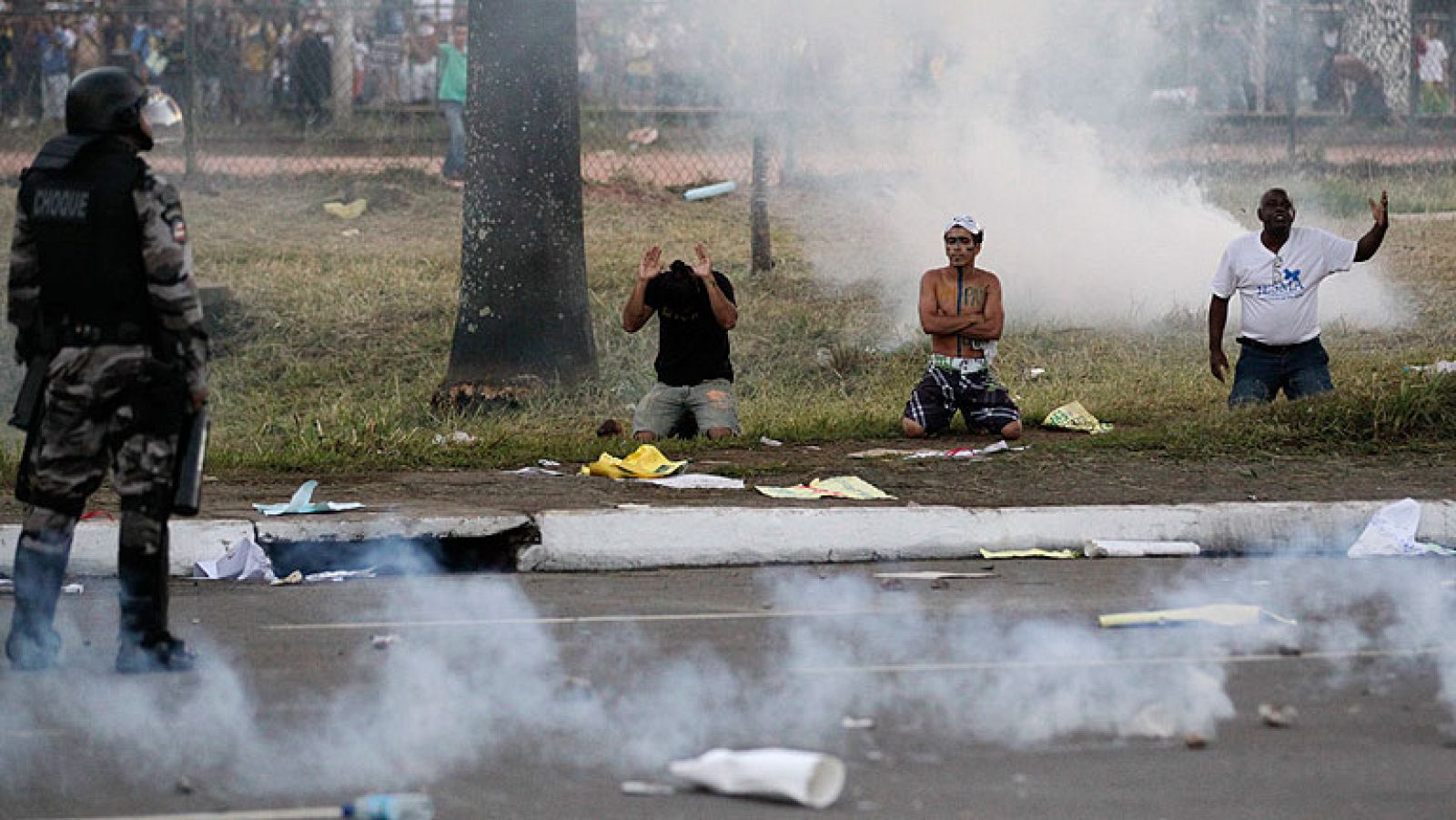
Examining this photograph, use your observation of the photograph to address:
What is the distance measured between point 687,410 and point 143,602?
4.49 metres

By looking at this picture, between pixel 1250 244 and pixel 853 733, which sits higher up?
pixel 1250 244

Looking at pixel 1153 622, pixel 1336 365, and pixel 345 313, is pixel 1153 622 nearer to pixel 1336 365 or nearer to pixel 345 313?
pixel 1336 365

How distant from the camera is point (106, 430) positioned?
551 centimetres

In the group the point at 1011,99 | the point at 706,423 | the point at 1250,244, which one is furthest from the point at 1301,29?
the point at 706,423

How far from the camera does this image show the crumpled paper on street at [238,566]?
6.98 meters

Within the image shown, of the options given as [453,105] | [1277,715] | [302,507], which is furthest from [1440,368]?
[453,105]

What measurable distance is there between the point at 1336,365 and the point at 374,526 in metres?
6.50

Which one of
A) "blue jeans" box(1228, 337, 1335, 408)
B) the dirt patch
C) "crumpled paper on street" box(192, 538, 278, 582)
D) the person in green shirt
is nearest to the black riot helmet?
"crumpled paper on street" box(192, 538, 278, 582)

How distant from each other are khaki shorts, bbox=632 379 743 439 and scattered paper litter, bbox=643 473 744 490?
1.21 meters

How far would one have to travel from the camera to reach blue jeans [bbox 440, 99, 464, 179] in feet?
57.7

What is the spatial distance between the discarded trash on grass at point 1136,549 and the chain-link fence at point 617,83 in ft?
29.5

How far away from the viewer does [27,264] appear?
18.0 ft

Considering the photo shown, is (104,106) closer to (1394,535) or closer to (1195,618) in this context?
(1195,618)

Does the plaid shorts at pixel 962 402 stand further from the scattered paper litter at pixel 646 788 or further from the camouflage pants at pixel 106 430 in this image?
the scattered paper litter at pixel 646 788
